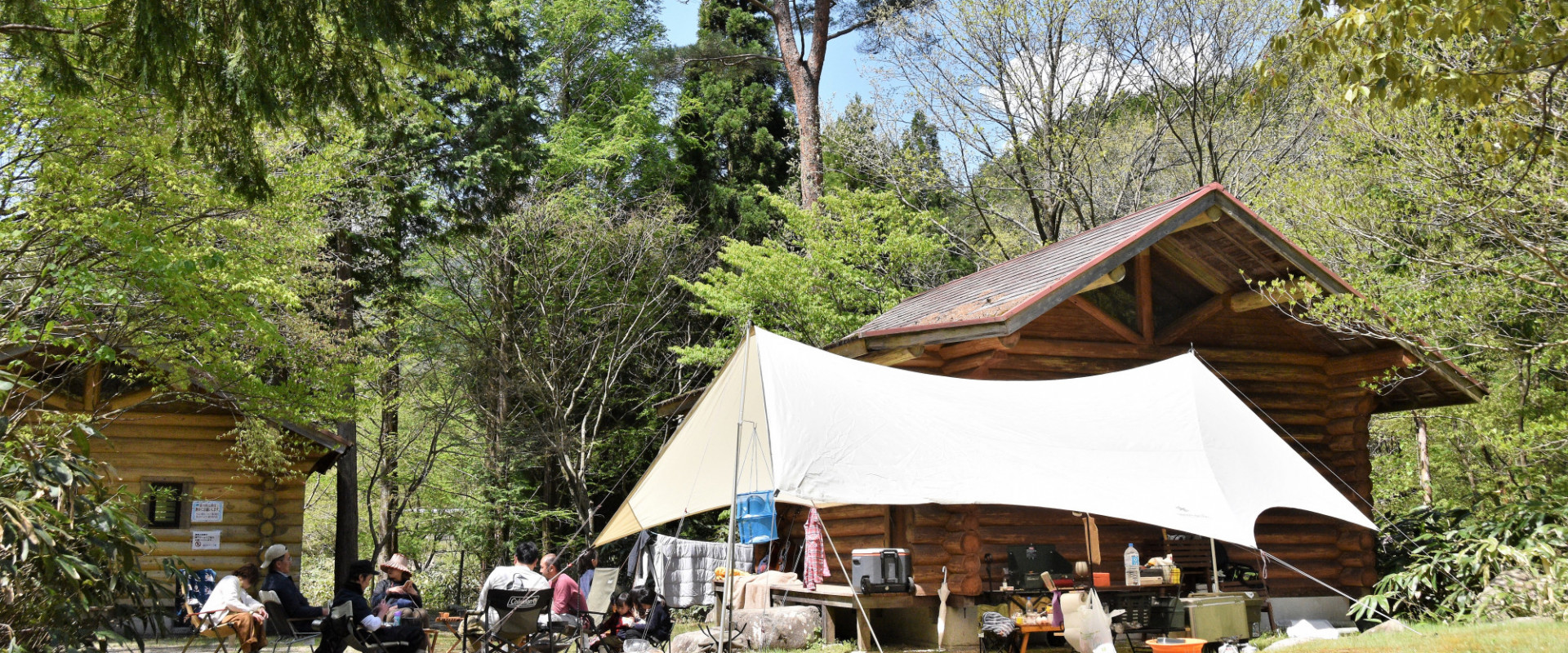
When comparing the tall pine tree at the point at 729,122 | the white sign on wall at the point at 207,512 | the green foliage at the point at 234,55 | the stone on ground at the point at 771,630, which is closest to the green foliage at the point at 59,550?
the green foliage at the point at 234,55

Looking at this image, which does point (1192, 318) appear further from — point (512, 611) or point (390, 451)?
point (390, 451)

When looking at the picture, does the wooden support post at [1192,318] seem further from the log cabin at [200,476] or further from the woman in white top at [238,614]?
the log cabin at [200,476]

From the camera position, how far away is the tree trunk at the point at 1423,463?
59.3 feet

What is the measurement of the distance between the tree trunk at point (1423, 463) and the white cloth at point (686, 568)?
12.1 meters

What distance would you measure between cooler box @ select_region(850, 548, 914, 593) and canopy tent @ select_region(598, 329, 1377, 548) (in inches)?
56.4

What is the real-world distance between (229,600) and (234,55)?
4.19 meters

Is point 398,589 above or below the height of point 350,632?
above

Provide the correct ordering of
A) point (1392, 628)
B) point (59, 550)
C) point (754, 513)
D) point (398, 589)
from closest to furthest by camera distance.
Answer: point (59, 550) → point (754, 513) → point (398, 589) → point (1392, 628)

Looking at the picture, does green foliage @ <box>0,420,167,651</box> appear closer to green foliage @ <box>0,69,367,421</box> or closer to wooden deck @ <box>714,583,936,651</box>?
green foliage @ <box>0,69,367,421</box>

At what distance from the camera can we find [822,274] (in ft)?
59.8

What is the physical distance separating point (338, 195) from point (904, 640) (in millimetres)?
9858

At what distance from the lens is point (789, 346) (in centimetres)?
764

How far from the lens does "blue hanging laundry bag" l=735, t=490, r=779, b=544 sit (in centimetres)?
728

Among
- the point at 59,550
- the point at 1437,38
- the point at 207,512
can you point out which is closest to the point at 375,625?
the point at 59,550
